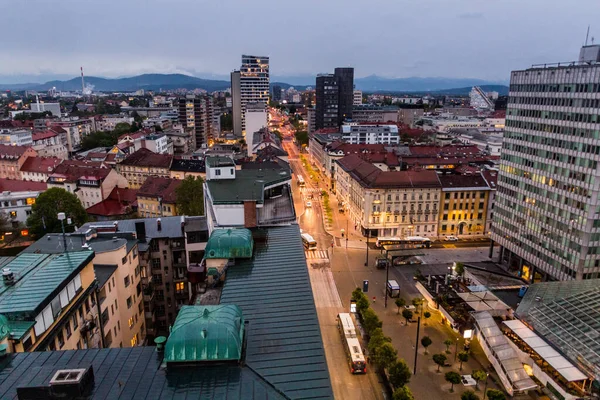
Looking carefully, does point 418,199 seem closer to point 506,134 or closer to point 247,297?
point 506,134

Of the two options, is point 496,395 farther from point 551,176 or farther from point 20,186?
point 20,186

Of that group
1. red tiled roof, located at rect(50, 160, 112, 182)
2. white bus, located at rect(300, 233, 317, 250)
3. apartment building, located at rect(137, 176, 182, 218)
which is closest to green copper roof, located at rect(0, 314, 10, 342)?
white bus, located at rect(300, 233, 317, 250)

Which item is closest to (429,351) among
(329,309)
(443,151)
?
(329,309)

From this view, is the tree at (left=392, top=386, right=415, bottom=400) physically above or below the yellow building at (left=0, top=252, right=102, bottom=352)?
below

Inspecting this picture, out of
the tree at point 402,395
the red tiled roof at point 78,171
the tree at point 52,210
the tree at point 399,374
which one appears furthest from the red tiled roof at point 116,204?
the tree at point 402,395

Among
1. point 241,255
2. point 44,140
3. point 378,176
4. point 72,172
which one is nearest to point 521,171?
point 378,176

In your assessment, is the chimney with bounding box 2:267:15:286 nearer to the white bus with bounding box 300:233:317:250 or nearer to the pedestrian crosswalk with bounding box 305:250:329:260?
the pedestrian crosswalk with bounding box 305:250:329:260

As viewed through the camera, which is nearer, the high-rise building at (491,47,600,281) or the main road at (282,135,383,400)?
the main road at (282,135,383,400)
